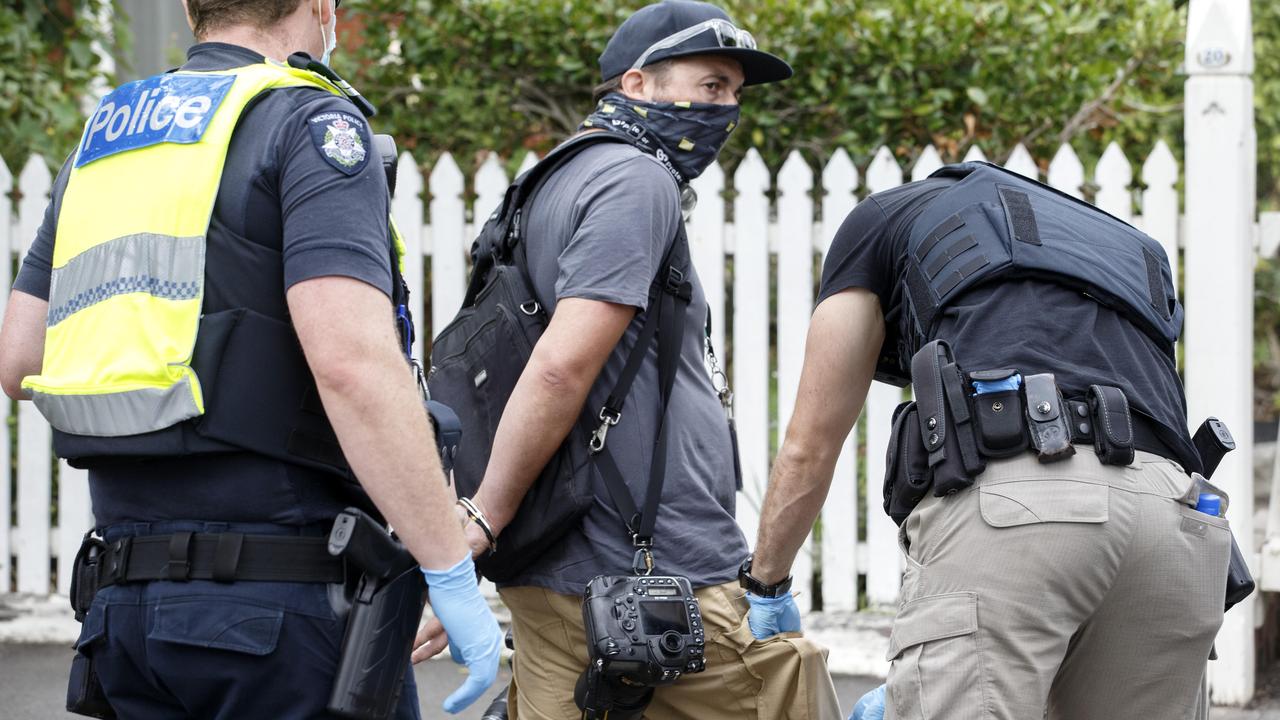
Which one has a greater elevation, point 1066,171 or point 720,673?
point 1066,171

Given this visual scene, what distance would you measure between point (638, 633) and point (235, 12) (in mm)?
1240

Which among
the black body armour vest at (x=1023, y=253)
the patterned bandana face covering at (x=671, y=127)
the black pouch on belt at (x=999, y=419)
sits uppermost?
the patterned bandana face covering at (x=671, y=127)

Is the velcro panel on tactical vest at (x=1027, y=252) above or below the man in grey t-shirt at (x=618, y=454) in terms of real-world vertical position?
above

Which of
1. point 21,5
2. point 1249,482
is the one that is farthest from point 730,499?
point 21,5

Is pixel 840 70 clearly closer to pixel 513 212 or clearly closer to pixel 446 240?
pixel 446 240

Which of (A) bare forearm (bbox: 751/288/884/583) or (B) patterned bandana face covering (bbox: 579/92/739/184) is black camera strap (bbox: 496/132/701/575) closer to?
(B) patterned bandana face covering (bbox: 579/92/739/184)

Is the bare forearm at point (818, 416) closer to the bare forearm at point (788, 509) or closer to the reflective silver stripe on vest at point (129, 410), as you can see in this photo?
the bare forearm at point (788, 509)

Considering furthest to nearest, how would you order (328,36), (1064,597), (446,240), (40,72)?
(40,72), (446,240), (328,36), (1064,597)

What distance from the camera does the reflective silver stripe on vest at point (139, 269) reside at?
2.01m

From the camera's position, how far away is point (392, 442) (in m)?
2.01

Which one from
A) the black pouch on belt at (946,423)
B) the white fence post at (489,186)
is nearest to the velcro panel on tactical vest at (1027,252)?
the black pouch on belt at (946,423)

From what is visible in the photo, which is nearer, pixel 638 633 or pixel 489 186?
pixel 638 633

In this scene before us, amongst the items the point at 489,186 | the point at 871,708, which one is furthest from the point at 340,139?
the point at 489,186

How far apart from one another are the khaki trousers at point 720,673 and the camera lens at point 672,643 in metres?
0.19
